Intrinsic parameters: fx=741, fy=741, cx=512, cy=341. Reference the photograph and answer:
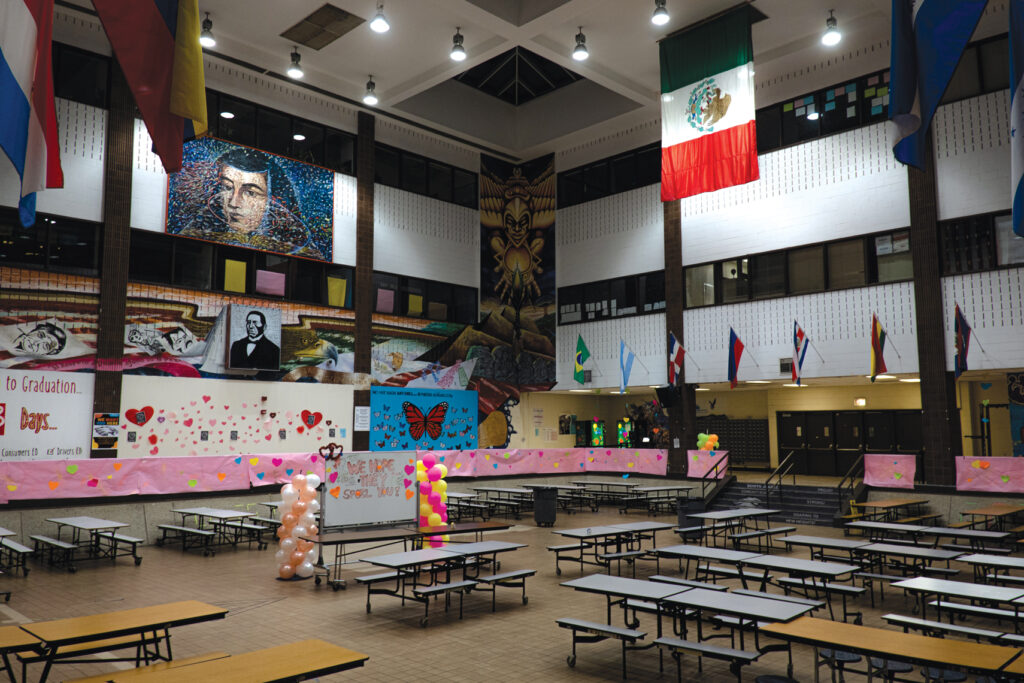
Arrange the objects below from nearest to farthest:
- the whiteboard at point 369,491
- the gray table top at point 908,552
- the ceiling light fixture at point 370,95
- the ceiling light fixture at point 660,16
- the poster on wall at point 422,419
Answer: the gray table top at point 908,552 → the whiteboard at point 369,491 → the ceiling light fixture at point 660,16 → the ceiling light fixture at point 370,95 → the poster on wall at point 422,419

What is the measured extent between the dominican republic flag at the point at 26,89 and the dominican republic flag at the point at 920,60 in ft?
22.3

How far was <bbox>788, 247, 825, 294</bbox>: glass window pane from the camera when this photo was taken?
19.5 m

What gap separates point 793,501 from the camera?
19.0 metres

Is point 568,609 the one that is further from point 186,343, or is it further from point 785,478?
point 785,478

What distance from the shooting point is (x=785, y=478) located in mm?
23719

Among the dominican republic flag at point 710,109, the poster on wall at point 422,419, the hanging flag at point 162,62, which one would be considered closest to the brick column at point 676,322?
the dominican republic flag at point 710,109

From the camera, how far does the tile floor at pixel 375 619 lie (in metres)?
7.10

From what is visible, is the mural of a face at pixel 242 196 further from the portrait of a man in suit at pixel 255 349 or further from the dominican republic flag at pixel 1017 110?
the dominican republic flag at pixel 1017 110

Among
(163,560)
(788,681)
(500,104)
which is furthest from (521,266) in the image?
(788,681)

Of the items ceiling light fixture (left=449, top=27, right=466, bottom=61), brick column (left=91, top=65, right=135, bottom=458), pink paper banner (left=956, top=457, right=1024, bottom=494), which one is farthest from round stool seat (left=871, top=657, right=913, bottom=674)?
brick column (left=91, top=65, right=135, bottom=458)

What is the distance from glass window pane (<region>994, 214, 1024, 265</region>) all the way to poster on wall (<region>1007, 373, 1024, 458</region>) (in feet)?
16.3

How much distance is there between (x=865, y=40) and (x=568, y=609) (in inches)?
640

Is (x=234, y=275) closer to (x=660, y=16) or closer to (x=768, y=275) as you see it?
(x=660, y=16)

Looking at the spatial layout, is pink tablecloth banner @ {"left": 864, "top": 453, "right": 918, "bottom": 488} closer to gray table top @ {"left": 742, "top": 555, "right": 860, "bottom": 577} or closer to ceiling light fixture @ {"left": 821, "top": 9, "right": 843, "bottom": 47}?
ceiling light fixture @ {"left": 821, "top": 9, "right": 843, "bottom": 47}
